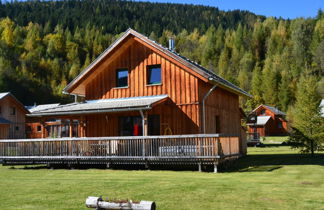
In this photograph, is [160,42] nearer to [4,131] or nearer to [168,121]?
[4,131]

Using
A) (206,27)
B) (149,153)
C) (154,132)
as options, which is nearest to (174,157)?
(149,153)

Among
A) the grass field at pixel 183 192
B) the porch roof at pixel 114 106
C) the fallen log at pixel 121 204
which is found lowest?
the grass field at pixel 183 192

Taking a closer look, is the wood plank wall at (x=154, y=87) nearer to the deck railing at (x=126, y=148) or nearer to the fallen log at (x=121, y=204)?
the deck railing at (x=126, y=148)

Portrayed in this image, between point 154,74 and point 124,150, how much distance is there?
5246mm

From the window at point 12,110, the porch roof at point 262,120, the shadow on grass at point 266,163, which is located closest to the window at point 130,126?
the shadow on grass at point 266,163

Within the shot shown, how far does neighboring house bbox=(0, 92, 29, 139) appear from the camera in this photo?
50481 mm

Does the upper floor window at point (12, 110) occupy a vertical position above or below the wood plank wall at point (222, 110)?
above

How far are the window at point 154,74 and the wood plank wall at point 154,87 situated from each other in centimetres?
25

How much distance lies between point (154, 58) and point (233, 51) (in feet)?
357

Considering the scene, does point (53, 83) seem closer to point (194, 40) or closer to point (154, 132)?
point (194, 40)

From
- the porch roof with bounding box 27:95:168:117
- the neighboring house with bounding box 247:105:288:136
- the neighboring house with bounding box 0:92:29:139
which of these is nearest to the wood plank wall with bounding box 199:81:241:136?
the porch roof with bounding box 27:95:168:117

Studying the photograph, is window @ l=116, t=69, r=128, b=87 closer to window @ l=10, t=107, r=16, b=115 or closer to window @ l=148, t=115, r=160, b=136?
window @ l=148, t=115, r=160, b=136

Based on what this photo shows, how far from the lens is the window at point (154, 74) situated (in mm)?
21303

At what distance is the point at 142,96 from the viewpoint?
21.4 metres
